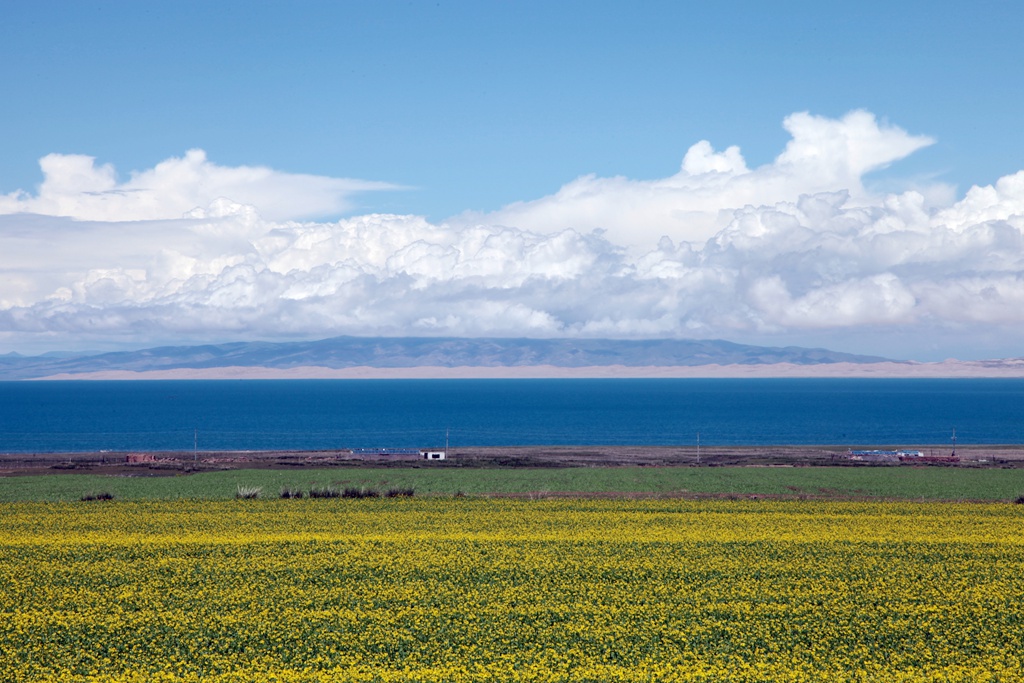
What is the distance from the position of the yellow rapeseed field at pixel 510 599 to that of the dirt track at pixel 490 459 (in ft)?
116

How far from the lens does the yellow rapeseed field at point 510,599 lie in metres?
21.2

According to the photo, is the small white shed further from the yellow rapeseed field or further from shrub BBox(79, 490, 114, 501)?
the yellow rapeseed field

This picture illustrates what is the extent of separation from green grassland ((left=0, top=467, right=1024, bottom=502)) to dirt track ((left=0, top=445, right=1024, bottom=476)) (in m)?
5.02

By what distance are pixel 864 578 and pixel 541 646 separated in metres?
11.9

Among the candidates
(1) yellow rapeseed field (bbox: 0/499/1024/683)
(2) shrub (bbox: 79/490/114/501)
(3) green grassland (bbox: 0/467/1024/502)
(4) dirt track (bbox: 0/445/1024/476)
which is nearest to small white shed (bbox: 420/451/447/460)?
(4) dirt track (bbox: 0/445/1024/476)

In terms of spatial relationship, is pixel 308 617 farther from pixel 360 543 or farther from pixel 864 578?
pixel 864 578

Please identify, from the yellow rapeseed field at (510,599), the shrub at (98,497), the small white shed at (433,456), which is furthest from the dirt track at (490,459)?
the yellow rapeseed field at (510,599)

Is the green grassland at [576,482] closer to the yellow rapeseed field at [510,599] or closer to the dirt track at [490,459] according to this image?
the dirt track at [490,459]

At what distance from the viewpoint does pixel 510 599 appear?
85.9ft

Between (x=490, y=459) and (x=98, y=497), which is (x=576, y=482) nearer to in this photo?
(x=490, y=459)

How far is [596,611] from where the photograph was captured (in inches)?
978

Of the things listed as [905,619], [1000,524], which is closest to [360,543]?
[905,619]

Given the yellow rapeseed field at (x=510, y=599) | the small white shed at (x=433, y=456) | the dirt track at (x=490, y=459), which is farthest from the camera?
the small white shed at (x=433, y=456)

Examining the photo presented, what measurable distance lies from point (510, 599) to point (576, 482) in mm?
36045
